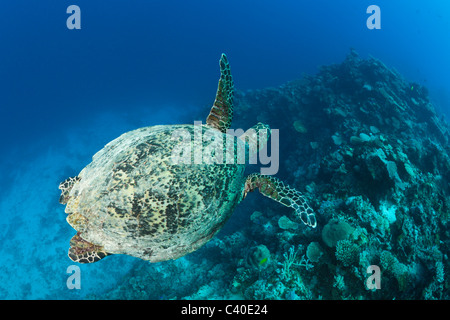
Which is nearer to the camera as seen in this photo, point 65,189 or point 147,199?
point 147,199

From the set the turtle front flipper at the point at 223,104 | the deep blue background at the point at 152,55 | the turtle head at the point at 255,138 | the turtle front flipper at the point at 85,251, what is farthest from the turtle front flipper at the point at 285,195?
the deep blue background at the point at 152,55

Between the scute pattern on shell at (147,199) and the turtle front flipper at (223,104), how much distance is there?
4.99ft

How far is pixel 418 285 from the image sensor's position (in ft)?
12.9

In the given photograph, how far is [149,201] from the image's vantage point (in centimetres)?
218

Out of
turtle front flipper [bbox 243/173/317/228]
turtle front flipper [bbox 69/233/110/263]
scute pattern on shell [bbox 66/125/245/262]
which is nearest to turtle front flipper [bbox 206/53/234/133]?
turtle front flipper [bbox 243/173/317/228]

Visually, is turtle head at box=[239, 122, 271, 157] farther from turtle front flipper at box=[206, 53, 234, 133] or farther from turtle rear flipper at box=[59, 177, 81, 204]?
turtle rear flipper at box=[59, 177, 81, 204]

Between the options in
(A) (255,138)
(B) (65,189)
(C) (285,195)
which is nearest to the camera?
(B) (65,189)

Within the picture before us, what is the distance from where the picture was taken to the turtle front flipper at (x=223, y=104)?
3.83 m

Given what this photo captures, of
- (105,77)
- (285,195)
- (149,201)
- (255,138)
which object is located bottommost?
(285,195)

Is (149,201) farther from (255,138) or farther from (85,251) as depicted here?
(255,138)

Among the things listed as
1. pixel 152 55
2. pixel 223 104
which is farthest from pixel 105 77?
pixel 223 104

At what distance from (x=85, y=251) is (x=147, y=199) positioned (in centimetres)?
139

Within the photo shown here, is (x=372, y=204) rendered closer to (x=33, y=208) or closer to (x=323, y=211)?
(x=323, y=211)

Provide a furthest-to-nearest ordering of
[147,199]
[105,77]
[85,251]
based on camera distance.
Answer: [105,77], [85,251], [147,199]
